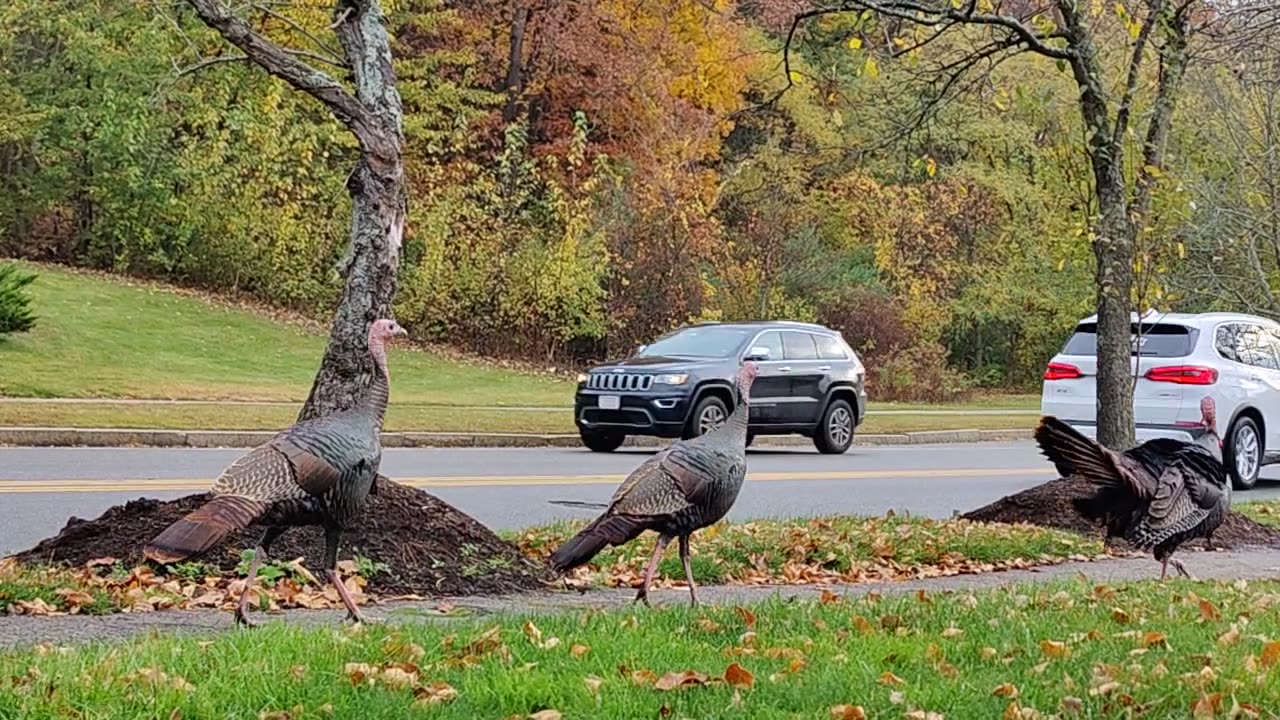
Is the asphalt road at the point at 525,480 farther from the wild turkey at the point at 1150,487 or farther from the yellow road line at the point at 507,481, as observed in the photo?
the wild turkey at the point at 1150,487

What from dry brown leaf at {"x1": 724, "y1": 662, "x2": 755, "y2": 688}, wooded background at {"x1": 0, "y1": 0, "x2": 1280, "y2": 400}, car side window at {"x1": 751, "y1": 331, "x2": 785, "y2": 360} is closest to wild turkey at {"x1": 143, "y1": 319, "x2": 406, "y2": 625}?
dry brown leaf at {"x1": 724, "y1": 662, "x2": 755, "y2": 688}

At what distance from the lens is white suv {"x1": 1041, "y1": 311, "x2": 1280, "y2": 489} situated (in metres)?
16.7

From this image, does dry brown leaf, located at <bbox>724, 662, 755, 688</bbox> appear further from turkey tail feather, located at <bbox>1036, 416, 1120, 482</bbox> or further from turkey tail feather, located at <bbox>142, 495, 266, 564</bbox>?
turkey tail feather, located at <bbox>1036, 416, 1120, 482</bbox>

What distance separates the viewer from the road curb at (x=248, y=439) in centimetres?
1728

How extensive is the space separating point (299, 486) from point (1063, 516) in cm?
793

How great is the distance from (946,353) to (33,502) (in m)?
27.3

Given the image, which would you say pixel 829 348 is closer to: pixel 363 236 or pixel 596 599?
pixel 363 236

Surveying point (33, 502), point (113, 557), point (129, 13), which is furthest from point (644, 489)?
point (129, 13)

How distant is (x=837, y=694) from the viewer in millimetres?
5230

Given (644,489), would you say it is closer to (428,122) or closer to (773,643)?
(773,643)

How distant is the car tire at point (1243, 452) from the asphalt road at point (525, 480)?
24cm

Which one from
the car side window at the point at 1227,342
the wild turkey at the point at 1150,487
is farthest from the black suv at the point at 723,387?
the wild turkey at the point at 1150,487

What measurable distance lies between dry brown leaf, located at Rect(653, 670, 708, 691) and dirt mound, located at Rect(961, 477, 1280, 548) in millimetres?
7600

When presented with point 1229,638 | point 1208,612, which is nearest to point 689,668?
point 1229,638
